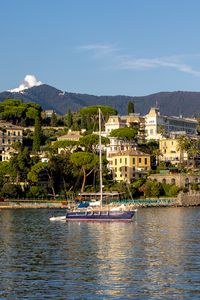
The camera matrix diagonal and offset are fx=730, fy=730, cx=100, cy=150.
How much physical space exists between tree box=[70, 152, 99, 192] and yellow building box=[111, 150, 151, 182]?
9.09 meters

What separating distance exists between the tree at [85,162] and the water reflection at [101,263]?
2077 inches

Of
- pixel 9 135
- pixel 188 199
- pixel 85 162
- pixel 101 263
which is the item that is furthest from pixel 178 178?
pixel 101 263

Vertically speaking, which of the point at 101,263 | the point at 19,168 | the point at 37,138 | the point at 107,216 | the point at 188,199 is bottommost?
the point at 101,263

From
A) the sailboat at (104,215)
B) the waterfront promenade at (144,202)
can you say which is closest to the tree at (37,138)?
the waterfront promenade at (144,202)

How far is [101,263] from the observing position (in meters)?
38.3

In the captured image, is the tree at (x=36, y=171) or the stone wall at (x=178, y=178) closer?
the tree at (x=36, y=171)

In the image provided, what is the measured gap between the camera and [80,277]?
111ft

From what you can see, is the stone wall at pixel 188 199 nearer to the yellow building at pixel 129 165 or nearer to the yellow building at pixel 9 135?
the yellow building at pixel 129 165

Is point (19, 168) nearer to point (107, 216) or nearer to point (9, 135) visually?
point (9, 135)

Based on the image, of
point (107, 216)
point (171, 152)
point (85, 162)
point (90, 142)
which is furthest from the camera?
point (171, 152)

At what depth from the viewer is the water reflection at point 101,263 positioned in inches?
1203

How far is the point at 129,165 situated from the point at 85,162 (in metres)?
11.9

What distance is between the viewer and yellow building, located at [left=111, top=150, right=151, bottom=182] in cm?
12475

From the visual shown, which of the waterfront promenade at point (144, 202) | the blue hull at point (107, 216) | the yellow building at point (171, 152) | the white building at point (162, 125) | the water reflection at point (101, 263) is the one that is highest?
the white building at point (162, 125)
